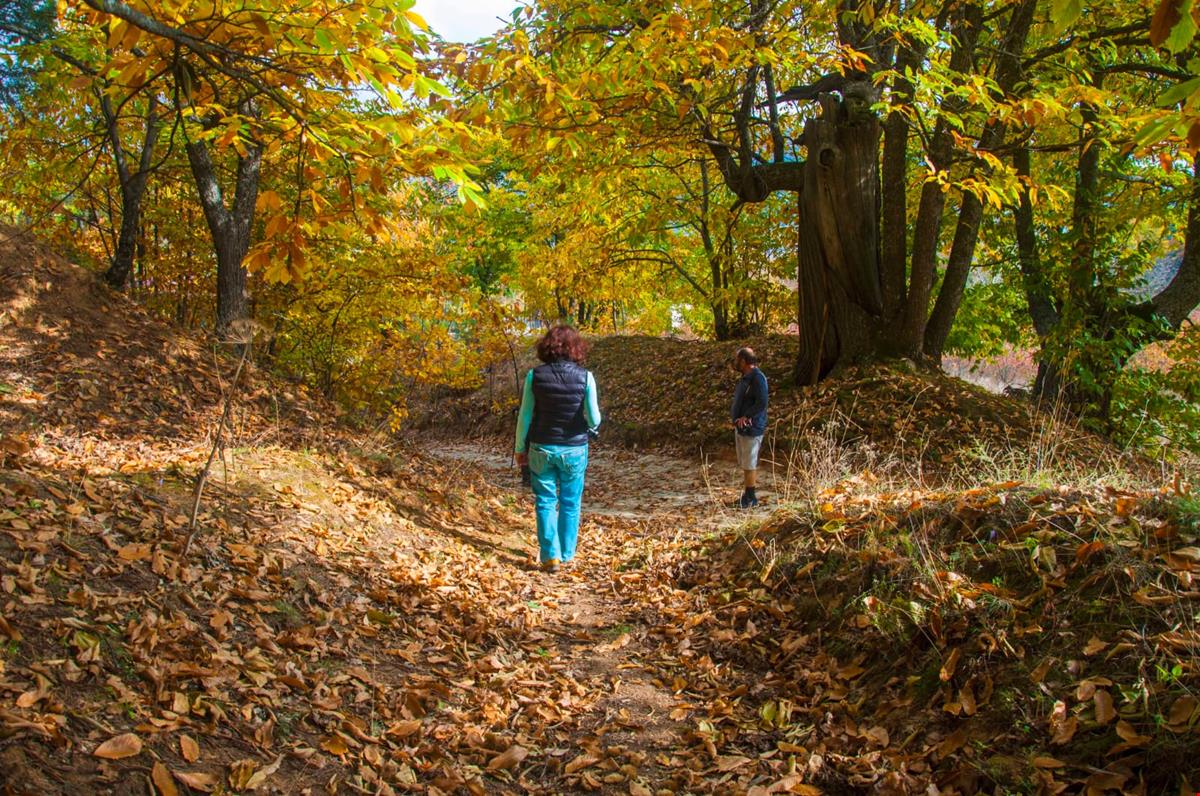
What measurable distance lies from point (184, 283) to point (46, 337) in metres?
2.55

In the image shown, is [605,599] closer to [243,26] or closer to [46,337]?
[243,26]

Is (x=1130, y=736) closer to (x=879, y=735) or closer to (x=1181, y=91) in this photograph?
(x=879, y=735)

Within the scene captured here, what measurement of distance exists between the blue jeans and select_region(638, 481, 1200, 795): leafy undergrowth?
1445 millimetres

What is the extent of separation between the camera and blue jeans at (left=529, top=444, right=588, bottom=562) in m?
5.75

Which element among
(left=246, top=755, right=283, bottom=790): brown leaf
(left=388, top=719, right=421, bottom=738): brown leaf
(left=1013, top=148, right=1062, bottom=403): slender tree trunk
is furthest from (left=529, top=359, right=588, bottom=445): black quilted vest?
(left=1013, top=148, right=1062, bottom=403): slender tree trunk

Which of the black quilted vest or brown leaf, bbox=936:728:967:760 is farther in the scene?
the black quilted vest

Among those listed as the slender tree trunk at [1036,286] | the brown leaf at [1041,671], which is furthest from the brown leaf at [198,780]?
the slender tree trunk at [1036,286]

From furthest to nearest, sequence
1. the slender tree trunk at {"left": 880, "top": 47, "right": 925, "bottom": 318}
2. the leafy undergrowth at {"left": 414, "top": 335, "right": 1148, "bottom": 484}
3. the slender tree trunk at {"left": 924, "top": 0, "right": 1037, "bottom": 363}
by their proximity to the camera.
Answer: the slender tree trunk at {"left": 880, "top": 47, "right": 925, "bottom": 318}, the slender tree trunk at {"left": 924, "top": 0, "right": 1037, "bottom": 363}, the leafy undergrowth at {"left": 414, "top": 335, "right": 1148, "bottom": 484}

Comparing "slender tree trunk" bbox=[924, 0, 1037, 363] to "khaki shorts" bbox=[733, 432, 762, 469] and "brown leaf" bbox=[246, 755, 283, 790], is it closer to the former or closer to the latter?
"khaki shorts" bbox=[733, 432, 762, 469]

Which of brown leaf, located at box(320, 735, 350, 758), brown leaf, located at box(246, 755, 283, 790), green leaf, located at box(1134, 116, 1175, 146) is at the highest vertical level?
green leaf, located at box(1134, 116, 1175, 146)

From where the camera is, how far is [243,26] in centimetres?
293

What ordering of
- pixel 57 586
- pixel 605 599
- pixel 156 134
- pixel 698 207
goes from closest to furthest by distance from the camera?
pixel 57 586 → pixel 605 599 → pixel 156 134 → pixel 698 207

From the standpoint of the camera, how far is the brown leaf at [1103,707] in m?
2.67

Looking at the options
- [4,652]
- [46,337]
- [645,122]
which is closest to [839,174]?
[645,122]
